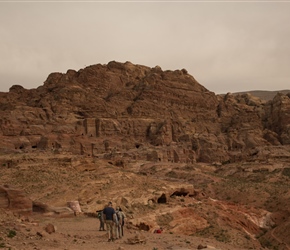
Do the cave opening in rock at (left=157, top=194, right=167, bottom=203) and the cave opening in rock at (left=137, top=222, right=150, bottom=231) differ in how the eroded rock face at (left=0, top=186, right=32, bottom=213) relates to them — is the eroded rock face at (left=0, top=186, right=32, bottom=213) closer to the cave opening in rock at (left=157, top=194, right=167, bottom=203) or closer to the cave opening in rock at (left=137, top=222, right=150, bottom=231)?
the cave opening in rock at (left=137, top=222, right=150, bottom=231)

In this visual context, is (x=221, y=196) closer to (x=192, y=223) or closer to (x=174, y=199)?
(x=174, y=199)

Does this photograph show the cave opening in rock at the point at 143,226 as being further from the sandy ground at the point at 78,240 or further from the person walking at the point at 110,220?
the person walking at the point at 110,220

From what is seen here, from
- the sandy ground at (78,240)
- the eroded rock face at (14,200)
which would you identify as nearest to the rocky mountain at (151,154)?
the eroded rock face at (14,200)

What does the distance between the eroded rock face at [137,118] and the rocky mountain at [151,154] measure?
0.25 meters

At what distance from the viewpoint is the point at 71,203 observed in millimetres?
21078

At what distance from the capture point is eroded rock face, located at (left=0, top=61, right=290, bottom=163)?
2611 inches

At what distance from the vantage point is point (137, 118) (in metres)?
85.7

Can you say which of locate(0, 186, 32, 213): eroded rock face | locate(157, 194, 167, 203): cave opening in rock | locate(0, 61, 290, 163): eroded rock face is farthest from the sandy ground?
locate(0, 61, 290, 163): eroded rock face

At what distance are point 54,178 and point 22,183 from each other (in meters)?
2.28

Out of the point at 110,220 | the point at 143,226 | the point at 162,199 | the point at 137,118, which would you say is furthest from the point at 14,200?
the point at 137,118

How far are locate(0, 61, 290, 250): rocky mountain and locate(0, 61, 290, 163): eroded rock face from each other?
0.83ft

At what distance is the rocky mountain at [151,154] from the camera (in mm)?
24188

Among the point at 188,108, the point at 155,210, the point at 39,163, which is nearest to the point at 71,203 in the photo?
the point at 155,210

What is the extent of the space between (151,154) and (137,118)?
21.6 metres
